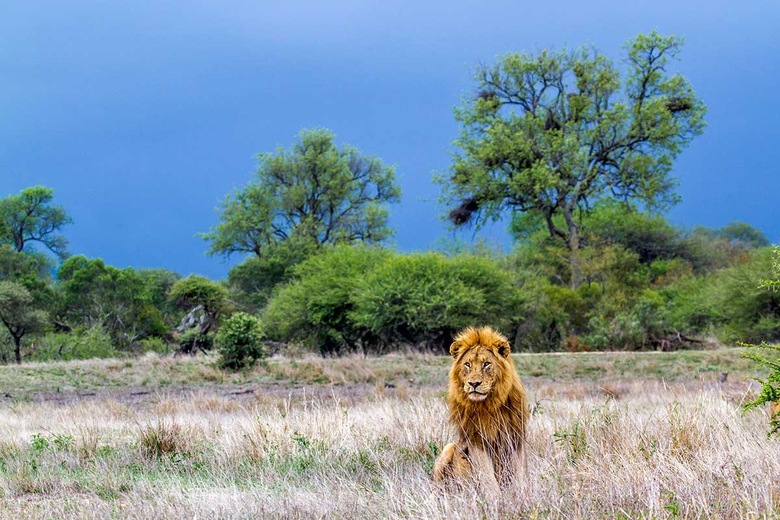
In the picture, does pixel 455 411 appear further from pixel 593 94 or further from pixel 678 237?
pixel 678 237

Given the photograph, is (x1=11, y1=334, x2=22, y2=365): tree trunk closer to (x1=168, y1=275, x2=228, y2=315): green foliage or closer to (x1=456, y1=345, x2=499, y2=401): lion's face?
(x1=168, y1=275, x2=228, y2=315): green foliage

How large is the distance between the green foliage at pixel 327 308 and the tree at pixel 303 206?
798 inches

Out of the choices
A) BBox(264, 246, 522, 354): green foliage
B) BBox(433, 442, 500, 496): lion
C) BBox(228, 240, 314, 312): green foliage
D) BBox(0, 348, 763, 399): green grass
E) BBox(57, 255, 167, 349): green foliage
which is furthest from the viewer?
BBox(228, 240, 314, 312): green foliage

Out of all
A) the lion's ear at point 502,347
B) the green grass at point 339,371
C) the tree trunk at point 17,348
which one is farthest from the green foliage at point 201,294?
the lion's ear at point 502,347

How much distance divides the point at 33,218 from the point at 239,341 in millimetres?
37119

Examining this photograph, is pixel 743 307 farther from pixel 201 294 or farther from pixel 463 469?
pixel 463 469

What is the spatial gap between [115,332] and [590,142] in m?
28.4

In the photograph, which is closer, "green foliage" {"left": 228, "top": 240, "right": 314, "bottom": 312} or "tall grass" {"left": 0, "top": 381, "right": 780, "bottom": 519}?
"tall grass" {"left": 0, "top": 381, "right": 780, "bottom": 519}

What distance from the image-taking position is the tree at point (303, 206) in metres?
55.3

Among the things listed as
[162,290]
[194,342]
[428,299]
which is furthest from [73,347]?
[162,290]

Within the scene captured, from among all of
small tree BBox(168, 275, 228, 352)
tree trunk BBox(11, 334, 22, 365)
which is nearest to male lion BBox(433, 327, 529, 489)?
small tree BBox(168, 275, 228, 352)

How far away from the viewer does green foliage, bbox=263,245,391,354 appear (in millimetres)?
31594

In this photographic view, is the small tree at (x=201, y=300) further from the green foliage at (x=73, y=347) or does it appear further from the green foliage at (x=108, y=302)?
the green foliage at (x=108, y=302)

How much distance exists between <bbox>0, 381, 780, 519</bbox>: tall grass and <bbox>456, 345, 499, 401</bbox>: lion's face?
668 millimetres
